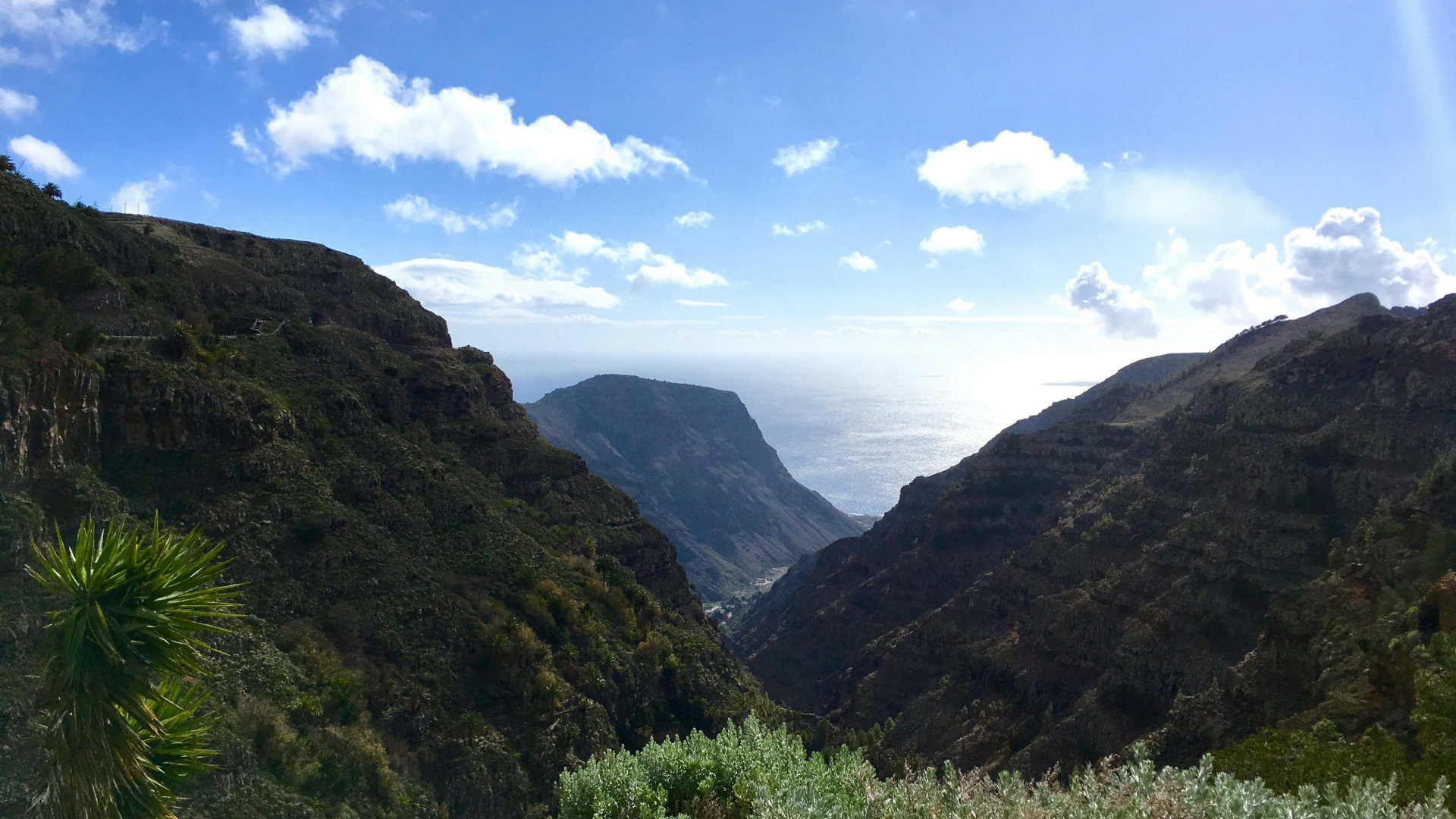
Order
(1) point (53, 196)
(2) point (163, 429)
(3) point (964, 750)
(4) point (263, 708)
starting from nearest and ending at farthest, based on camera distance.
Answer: (4) point (263, 708) < (2) point (163, 429) < (1) point (53, 196) < (3) point (964, 750)

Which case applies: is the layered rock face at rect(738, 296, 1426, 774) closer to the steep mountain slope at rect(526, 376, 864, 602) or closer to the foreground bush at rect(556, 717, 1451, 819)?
the foreground bush at rect(556, 717, 1451, 819)

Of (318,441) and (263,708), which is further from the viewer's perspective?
(318,441)

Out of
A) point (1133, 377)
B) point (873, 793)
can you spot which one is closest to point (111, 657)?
point (873, 793)

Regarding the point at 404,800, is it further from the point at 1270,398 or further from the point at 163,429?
the point at 1270,398

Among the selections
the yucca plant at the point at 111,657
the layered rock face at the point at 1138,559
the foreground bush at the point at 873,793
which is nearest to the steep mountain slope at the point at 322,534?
the yucca plant at the point at 111,657

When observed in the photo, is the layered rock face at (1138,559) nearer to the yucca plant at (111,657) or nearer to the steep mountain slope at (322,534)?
the steep mountain slope at (322,534)

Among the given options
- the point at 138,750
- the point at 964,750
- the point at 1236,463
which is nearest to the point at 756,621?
the point at 964,750
